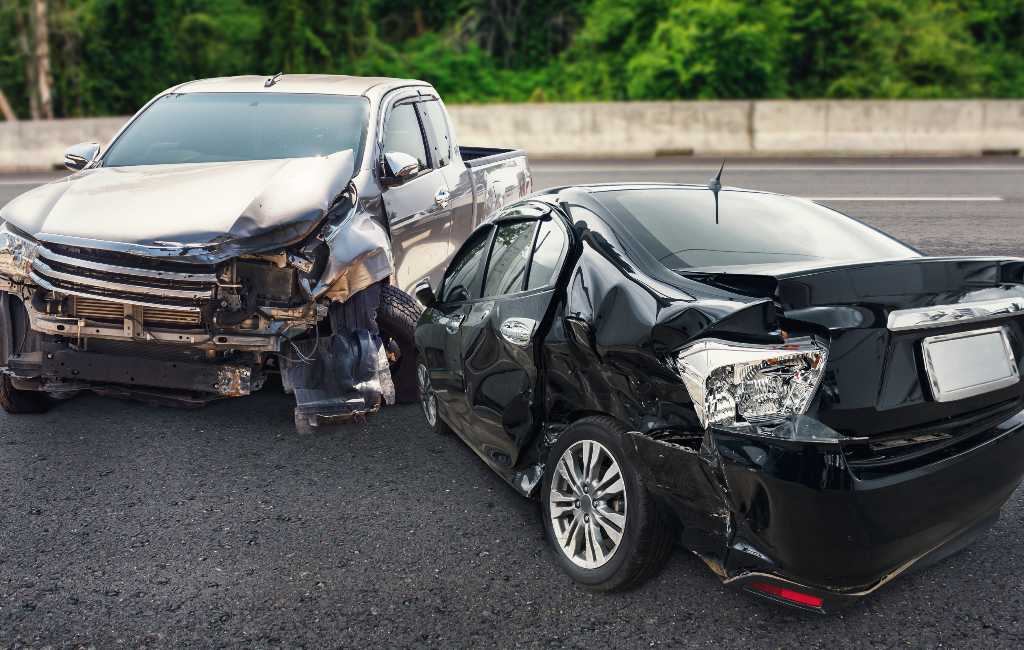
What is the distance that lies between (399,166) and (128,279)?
6.40ft

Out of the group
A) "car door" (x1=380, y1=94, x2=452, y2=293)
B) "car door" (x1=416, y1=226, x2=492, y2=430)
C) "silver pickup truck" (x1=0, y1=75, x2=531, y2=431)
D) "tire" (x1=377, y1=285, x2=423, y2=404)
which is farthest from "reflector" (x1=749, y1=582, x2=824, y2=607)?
"car door" (x1=380, y1=94, x2=452, y2=293)

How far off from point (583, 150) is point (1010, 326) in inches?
695

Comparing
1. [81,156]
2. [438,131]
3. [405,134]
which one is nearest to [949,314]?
[405,134]

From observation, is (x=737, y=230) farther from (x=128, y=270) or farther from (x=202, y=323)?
(x=128, y=270)

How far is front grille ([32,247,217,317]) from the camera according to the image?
16.1ft

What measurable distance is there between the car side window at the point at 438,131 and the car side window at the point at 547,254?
3.40 meters

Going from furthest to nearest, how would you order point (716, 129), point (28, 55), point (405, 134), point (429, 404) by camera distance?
point (28, 55), point (716, 129), point (405, 134), point (429, 404)

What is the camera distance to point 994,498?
3.43 m

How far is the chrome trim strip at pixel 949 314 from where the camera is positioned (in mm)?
3068

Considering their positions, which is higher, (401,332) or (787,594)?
(401,332)

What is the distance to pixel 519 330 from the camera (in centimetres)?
406

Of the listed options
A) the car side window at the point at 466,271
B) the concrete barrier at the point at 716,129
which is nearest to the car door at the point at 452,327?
the car side window at the point at 466,271

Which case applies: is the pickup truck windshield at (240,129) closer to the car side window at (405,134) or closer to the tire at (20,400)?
the car side window at (405,134)

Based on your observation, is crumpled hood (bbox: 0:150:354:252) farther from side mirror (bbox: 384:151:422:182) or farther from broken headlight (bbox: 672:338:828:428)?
broken headlight (bbox: 672:338:828:428)
